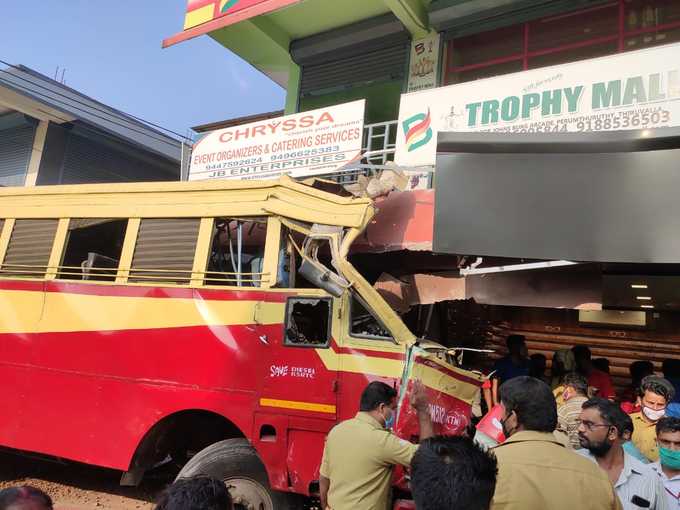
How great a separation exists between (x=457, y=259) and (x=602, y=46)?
4.78 m

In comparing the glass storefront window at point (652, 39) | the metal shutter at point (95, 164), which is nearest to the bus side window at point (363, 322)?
the glass storefront window at point (652, 39)

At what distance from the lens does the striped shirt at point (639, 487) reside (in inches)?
110

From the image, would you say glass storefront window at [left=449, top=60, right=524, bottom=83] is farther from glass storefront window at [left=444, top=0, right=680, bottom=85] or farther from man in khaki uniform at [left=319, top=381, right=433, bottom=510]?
man in khaki uniform at [left=319, top=381, right=433, bottom=510]

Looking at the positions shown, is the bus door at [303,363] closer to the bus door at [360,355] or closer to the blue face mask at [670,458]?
the bus door at [360,355]

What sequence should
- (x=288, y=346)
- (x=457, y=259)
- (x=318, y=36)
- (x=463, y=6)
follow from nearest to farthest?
(x=288, y=346) < (x=457, y=259) < (x=463, y=6) < (x=318, y=36)

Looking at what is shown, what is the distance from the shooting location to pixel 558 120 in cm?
562

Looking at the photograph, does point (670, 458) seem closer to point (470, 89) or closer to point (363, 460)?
point (363, 460)

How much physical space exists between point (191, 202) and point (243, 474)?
2.49 metres

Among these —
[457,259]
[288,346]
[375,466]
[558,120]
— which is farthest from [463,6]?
[375,466]

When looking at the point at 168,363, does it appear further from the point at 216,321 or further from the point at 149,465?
the point at 149,465

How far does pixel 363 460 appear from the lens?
3088mm

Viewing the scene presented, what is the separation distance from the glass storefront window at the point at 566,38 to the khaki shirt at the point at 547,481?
7204 millimetres

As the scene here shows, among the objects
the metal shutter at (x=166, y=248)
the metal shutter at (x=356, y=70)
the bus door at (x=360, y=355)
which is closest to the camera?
the bus door at (x=360, y=355)

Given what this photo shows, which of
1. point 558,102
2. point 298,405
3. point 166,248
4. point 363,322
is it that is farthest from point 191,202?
point 558,102
